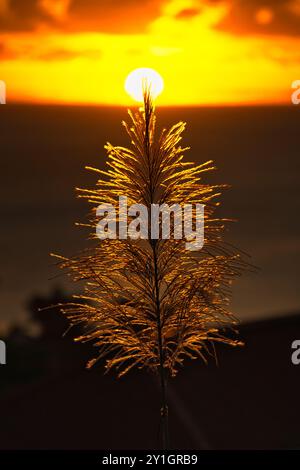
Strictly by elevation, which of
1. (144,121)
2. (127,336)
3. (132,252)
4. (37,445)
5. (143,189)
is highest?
(144,121)

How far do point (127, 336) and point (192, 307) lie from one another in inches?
34.1

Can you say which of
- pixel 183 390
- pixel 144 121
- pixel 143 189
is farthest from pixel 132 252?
pixel 183 390

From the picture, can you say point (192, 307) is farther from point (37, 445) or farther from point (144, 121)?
point (37, 445)

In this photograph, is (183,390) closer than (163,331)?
No

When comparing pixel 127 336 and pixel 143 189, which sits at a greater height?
pixel 143 189

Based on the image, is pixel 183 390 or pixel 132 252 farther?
pixel 183 390

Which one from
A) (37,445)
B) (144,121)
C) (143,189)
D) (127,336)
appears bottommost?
(37,445)

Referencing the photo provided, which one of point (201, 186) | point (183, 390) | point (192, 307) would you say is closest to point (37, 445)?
point (183, 390)

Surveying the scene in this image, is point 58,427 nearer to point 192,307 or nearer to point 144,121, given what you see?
point 192,307

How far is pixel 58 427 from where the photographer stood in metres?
15.4
